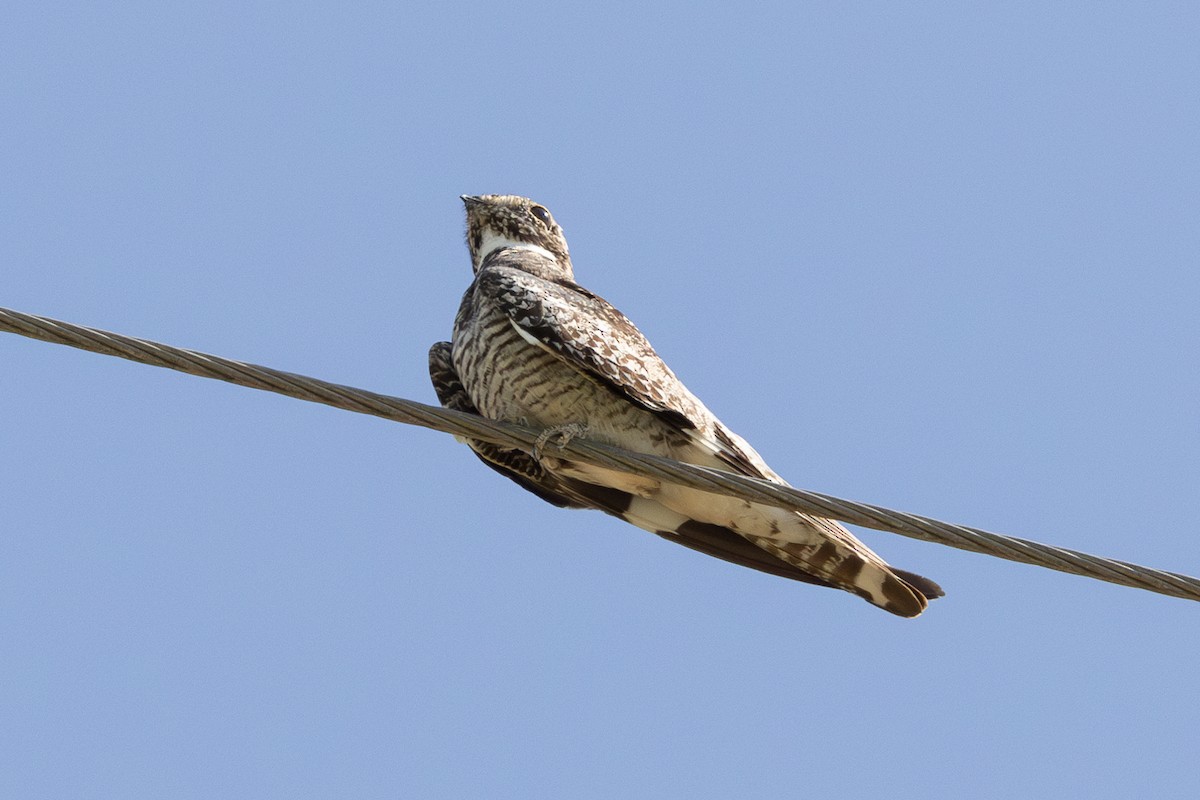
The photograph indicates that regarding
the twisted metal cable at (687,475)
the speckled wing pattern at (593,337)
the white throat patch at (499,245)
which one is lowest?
the twisted metal cable at (687,475)

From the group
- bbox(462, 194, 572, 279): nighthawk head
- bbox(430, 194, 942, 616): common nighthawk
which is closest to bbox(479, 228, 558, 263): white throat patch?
bbox(462, 194, 572, 279): nighthawk head

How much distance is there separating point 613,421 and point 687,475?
149 centimetres

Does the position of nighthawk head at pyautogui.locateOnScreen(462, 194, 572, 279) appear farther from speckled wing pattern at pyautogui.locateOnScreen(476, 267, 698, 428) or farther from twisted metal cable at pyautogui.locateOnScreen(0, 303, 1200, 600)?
twisted metal cable at pyautogui.locateOnScreen(0, 303, 1200, 600)

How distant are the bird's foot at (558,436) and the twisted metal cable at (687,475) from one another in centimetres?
99

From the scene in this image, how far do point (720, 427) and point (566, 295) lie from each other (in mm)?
930

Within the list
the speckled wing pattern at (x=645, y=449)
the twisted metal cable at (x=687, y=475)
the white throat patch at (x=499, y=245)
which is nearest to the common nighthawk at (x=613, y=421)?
the speckled wing pattern at (x=645, y=449)

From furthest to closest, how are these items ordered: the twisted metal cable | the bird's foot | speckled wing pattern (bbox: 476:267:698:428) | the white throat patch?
the white throat patch
speckled wing pattern (bbox: 476:267:698:428)
the bird's foot
the twisted metal cable

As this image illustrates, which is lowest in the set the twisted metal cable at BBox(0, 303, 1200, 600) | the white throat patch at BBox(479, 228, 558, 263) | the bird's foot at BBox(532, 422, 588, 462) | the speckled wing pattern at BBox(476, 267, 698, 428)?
the twisted metal cable at BBox(0, 303, 1200, 600)

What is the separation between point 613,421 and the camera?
6504 mm

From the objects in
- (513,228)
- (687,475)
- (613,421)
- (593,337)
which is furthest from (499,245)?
(687,475)

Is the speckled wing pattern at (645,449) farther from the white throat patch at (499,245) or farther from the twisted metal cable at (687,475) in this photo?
the twisted metal cable at (687,475)

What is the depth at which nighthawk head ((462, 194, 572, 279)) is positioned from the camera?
8.34m

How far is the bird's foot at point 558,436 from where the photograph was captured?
6102 mm

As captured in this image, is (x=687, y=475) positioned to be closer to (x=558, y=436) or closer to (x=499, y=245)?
(x=558, y=436)
